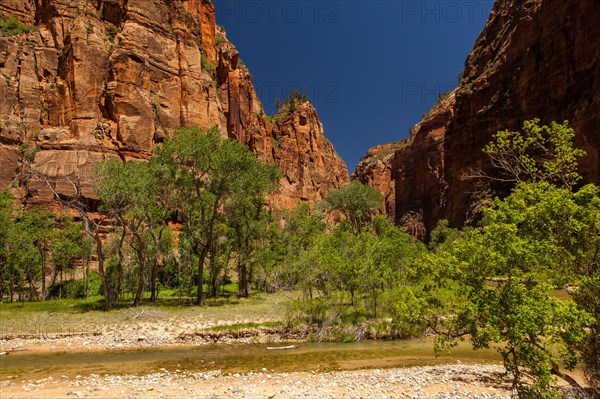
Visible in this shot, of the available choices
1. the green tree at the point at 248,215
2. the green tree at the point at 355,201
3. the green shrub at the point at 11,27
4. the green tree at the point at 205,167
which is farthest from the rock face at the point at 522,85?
the green shrub at the point at 11,27

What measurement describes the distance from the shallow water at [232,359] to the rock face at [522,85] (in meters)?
28.6

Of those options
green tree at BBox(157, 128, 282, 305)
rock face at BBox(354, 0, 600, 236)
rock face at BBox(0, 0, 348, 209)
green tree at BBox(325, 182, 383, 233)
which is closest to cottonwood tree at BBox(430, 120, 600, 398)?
green tree at BBox(157, 128, 282, 305)

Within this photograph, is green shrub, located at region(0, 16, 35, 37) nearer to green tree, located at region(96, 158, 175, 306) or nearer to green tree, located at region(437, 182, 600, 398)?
green tree, located at region(96, 158, 175, 306)

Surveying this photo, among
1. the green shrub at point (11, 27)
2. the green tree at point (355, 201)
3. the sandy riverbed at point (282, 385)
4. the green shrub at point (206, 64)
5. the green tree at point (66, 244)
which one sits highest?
the green shrub at point (206, 64)

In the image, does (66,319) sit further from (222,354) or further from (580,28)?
(580,28)

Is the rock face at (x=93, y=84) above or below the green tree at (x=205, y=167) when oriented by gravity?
above

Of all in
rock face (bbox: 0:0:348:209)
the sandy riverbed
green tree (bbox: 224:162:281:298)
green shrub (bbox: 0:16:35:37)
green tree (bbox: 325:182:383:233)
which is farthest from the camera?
green tree (bbox: 325:182:383:233)

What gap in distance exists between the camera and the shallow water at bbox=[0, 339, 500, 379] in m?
15.5

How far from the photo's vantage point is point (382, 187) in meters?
158

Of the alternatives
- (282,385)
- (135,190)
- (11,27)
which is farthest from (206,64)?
(282,385)

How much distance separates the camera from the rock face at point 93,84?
6600 cm

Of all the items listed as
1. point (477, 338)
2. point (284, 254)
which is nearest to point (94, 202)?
point (284, 254)

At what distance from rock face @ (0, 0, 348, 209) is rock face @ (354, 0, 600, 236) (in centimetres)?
6000

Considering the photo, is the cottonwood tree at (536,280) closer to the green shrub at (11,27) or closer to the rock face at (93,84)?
the rock face at (93,84)
